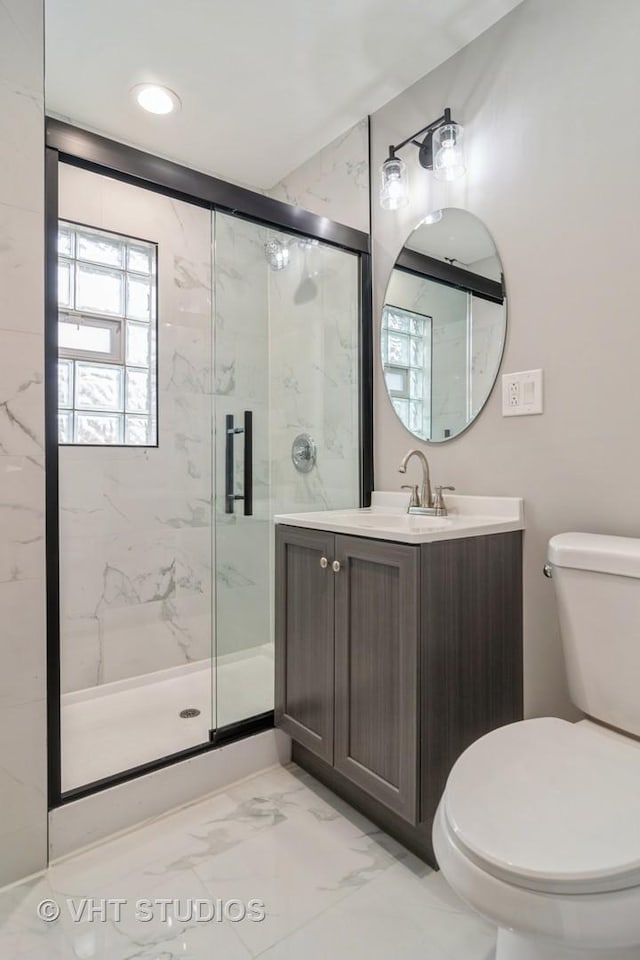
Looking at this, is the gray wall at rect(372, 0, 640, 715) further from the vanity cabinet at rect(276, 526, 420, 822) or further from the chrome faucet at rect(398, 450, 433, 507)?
the vanity cabinet at rect(276, 526, 420, 822)

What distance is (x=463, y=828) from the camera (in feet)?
2.87

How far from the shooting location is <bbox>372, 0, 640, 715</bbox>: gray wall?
1.38 meters

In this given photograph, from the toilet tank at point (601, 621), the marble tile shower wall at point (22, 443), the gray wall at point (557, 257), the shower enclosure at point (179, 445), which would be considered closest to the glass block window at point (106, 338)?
the shower enclosure at point (179, 445)

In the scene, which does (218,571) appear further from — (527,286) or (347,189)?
(347,189)

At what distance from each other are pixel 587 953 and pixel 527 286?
1.60 m

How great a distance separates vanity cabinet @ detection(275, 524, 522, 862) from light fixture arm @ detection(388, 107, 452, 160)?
1.40 metres

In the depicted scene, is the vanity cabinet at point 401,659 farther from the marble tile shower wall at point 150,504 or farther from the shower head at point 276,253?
the shower head at point 276,253

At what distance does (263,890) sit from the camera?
1.31m

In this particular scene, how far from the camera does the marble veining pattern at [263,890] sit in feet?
3.77

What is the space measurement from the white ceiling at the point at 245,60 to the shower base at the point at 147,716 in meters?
2.13

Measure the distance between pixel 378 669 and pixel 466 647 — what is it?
0.25m

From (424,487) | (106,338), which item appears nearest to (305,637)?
(424,487)

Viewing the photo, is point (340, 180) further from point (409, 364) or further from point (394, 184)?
point (409, 364)

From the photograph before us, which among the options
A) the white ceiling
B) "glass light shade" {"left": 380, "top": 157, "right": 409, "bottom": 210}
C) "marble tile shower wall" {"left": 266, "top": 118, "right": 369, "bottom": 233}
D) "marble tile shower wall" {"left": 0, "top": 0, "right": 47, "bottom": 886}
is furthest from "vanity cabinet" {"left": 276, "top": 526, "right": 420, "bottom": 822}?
the white ceiling
